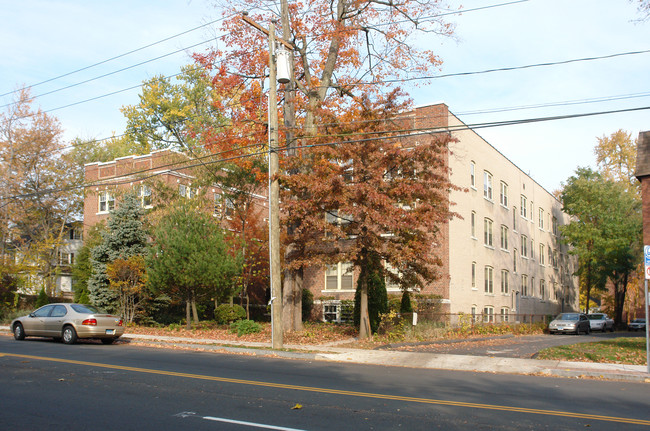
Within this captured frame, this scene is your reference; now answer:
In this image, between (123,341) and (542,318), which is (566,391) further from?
(542,318)

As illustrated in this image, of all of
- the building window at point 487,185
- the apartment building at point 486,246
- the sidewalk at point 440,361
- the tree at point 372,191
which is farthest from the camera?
the building window at point 487,185

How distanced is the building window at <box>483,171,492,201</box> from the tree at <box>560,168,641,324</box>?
48.7 ft

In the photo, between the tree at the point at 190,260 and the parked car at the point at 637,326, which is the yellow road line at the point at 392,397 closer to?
the tree at the point at 190,260

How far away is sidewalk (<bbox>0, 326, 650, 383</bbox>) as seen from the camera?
14.0m

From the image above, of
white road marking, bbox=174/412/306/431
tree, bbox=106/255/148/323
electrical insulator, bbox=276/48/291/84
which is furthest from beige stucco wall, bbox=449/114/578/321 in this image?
white road marking, bbox=174/412/306/431

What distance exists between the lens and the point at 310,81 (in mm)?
26141

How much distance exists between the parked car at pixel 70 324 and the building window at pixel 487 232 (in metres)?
24.4

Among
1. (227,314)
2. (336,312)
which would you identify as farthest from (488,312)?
(227,314)

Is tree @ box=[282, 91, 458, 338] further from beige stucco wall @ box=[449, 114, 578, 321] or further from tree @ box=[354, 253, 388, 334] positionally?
tree @ box=[354, 253, 388, 334]

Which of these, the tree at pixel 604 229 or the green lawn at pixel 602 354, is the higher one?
the tree at pixel 604 229

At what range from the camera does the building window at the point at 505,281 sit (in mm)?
39453

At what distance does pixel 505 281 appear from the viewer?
1577 inches

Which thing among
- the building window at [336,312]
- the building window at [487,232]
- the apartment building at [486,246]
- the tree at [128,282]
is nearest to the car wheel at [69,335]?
the tree at [128,282]

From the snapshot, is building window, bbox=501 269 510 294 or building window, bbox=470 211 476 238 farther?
building window, bbox=501 269 510 294
